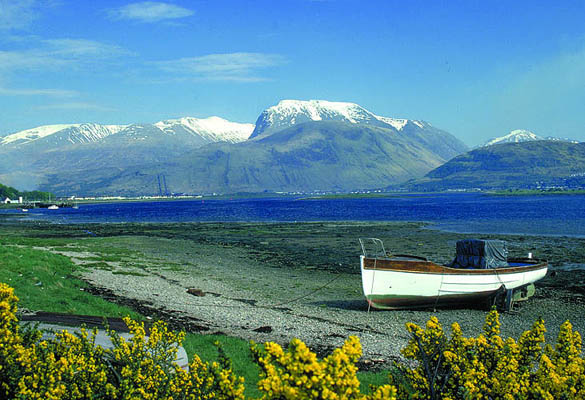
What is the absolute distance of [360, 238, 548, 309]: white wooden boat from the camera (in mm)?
25078

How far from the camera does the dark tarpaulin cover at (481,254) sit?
1153 inches

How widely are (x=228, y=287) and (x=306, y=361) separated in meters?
27.5

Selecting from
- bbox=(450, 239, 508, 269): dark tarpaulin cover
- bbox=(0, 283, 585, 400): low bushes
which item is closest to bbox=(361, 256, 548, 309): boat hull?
bbox=(450, 239, 508, 269): dark tarpaulin cover

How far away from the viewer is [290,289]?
31594 millimetres

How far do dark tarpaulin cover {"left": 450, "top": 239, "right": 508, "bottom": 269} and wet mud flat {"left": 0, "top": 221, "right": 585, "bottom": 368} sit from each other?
305 centimetres

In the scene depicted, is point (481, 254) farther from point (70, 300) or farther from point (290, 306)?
point (70, 300)

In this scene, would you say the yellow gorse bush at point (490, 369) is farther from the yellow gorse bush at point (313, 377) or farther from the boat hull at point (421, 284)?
the boat hull at point (421, 284)

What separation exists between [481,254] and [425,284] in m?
6.00

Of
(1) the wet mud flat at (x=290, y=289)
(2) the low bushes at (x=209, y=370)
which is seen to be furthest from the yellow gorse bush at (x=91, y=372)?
(1) the wet mud flat at (x=290, y=289)

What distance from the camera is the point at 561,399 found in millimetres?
6453

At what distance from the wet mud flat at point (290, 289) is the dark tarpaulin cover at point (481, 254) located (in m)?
3.05

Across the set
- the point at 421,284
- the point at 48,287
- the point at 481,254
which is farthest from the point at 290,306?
the point at 481,254

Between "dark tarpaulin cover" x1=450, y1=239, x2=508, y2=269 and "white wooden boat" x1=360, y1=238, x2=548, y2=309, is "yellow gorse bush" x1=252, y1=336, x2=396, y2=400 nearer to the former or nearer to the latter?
"white wooden boat" x1=360, y1=238, x2=548, y2=309

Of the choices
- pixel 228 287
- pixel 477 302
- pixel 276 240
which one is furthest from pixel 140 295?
pixel 276 240
